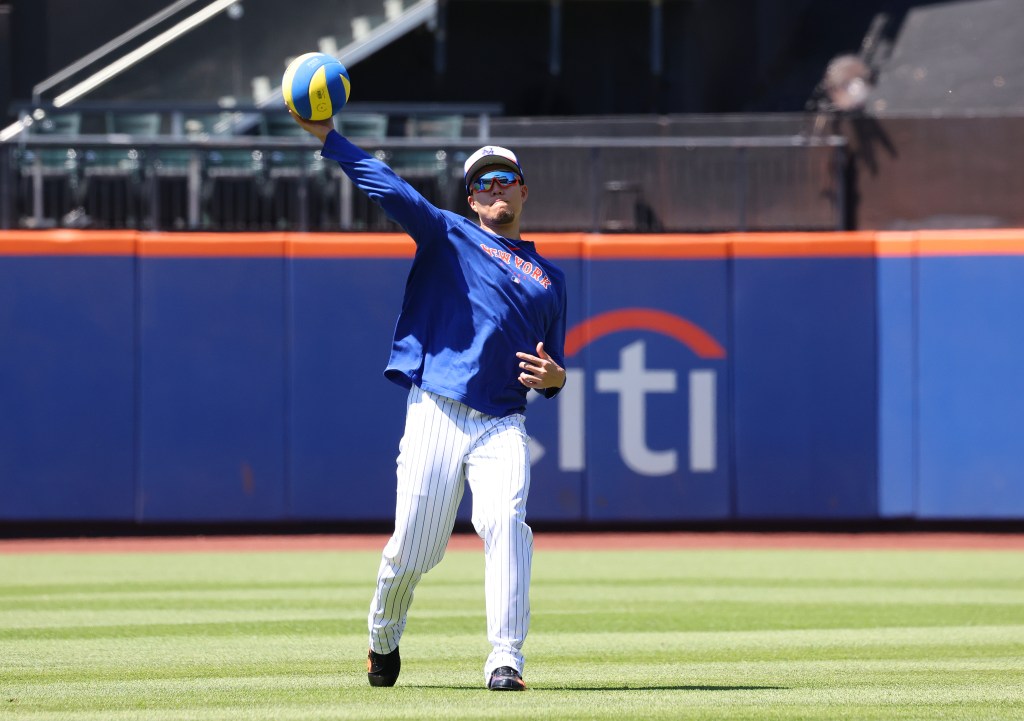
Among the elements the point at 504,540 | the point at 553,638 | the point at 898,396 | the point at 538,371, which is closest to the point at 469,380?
the point at 538,371

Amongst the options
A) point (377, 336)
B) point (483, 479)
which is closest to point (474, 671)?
point (483, 479)

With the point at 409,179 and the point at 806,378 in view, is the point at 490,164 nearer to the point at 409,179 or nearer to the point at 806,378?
the point at 806,378

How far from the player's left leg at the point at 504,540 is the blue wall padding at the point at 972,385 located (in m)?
8.26

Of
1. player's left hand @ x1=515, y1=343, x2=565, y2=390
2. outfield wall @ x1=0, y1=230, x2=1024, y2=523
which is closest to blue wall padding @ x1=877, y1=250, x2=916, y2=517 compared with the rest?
outfield wall @ x1=0, y1=230, x2=1024, y2=523

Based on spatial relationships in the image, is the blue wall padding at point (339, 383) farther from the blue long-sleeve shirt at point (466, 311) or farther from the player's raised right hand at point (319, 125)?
the player's raised right hand at point (319, 125)

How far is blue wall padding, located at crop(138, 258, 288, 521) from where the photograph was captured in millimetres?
12539

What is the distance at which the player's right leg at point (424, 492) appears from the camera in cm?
525

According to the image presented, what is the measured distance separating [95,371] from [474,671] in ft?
23.9

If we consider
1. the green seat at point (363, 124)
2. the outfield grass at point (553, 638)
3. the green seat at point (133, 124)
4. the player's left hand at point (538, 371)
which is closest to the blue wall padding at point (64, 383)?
the outfield grass at point (553, 638)

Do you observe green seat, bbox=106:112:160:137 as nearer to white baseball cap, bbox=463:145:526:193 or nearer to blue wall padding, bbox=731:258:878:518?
blue wall padding, bbox=731:258:878:518

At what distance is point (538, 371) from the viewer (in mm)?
5352

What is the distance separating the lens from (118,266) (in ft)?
41.0

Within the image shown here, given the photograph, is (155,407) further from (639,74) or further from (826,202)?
(639,74)

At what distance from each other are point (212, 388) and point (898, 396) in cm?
550
